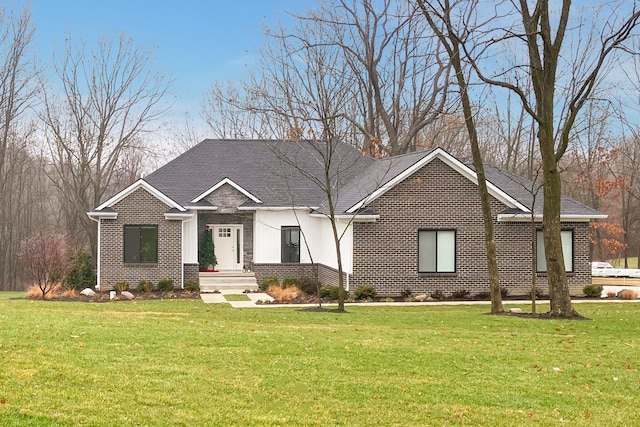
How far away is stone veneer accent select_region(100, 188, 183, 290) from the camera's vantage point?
29609mm

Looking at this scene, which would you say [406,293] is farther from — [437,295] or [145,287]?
[145,287]

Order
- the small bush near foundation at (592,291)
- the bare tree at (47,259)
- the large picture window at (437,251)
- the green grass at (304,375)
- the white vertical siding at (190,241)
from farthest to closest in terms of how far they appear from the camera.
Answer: the white vertical siding at (190,241)
the small bush near foundation at (592,291)
the bare tree at (47,259)
the large picture window at (437,251)
the green grass at (304,375)

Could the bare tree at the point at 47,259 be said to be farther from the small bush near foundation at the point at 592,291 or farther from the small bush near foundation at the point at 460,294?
the small bush near foundation at the point at 592,291

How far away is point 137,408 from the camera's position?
8180 millimetres

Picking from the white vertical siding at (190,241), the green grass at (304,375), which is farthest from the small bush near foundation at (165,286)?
the green grass at (304,375)

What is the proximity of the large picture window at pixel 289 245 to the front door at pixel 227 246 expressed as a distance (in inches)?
86.0

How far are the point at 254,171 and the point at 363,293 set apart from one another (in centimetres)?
1018

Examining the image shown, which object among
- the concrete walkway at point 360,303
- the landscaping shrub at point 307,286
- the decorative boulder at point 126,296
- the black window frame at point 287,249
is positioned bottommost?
the concrete walkway at point 360,303

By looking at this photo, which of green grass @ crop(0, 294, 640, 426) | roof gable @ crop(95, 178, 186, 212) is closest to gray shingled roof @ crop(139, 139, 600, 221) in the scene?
roof gable @ crop(95, 178, 186, 212)

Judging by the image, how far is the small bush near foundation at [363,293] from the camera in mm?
26141

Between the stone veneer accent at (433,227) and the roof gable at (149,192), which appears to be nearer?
the stone veneer accent at (433,227)

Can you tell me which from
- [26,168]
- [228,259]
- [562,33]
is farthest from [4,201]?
[562,33]

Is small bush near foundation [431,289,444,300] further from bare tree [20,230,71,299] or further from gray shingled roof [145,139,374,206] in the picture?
bare tree [20,230,71,299]

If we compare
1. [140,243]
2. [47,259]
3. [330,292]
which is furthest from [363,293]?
[47,259]
